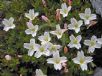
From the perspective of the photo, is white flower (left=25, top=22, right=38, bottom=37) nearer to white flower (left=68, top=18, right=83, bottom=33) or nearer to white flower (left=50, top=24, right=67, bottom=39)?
white flower (left=50, top=24, right=67, bottom=39)

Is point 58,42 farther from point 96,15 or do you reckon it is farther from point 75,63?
point 96,15

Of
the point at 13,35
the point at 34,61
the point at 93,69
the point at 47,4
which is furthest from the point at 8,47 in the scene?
the point at 93,69

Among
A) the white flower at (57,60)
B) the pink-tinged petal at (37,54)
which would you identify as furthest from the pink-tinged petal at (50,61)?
the pink-tinged petal at (37,54)

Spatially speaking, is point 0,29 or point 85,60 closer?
point 85,60

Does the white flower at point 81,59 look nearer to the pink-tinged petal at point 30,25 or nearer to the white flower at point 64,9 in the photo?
the white flower at point 64,9

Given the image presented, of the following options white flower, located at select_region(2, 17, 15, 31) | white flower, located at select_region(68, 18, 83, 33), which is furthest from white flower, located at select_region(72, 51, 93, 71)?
white flower, located at select_region(2, 17, 15, 31)

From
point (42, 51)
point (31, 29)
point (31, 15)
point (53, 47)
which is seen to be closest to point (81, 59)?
point (53, 47)

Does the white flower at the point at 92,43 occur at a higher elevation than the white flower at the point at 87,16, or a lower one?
lower
